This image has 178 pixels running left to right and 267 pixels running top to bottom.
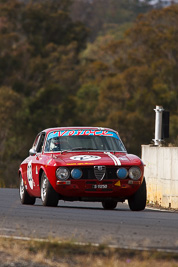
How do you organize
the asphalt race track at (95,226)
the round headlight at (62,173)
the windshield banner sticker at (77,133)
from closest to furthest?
1. the asphalt race track at (95,226)
2. the round headlight at (62,173)
3. the windshield banner sticker at (77,133)

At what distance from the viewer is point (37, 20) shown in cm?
7131

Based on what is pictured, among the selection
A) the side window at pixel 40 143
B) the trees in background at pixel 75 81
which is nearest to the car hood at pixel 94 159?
the side window at pixel 40 143

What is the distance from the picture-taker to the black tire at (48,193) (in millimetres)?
15336

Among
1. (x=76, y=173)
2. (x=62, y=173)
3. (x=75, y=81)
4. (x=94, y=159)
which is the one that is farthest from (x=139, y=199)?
(x=75, y=81)

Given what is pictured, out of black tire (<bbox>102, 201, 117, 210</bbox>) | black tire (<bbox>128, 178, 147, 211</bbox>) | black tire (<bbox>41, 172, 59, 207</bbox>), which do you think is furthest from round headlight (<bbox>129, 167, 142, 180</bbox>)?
black tire (<bbox>102, 201, 117, 210</bbox>)

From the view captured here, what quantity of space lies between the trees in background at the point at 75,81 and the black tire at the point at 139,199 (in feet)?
119

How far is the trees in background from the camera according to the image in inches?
2277

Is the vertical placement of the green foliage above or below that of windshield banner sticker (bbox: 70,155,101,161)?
above

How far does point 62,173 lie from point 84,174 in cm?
40

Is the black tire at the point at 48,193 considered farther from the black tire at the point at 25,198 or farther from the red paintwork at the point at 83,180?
the black tire at the point at 25,198

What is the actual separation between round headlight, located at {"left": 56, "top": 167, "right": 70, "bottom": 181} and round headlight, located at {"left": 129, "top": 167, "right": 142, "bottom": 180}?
3.73 ft

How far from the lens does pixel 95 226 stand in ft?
39.4

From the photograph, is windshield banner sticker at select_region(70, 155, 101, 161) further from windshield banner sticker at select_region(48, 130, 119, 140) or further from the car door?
windshield banner sticker at select_region(48, 130, 119, 140)

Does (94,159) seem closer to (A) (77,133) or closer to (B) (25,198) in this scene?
(A) (77,133)
